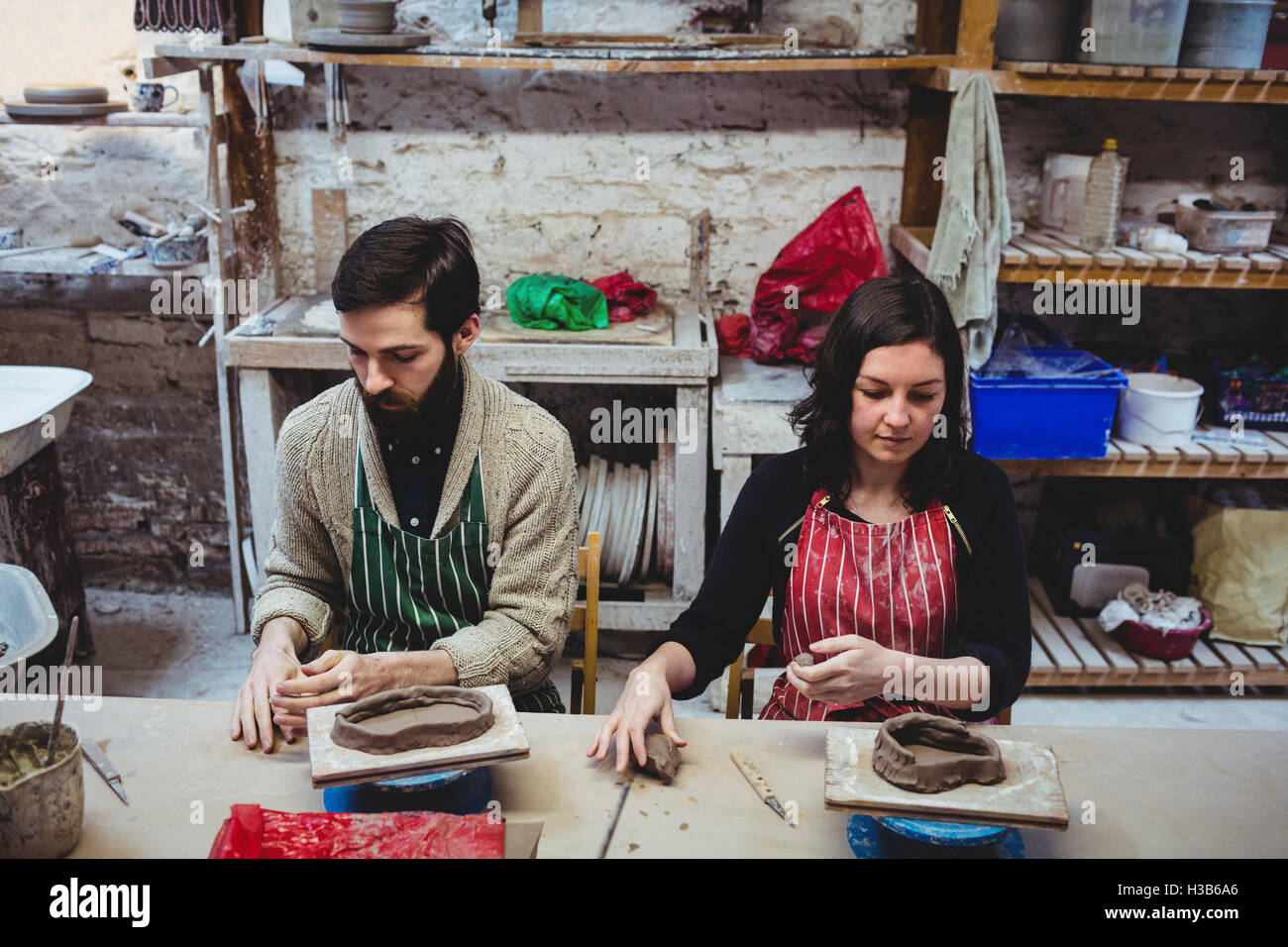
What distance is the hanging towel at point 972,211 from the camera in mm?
3322

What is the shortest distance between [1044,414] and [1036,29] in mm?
1203

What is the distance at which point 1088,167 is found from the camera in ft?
12.1

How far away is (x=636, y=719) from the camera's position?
1847 millimetres

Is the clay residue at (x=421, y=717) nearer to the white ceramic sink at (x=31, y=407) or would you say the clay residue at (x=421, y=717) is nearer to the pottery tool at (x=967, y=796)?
the pottery tool at (x=967, y=796)

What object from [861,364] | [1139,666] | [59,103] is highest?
[59,103]

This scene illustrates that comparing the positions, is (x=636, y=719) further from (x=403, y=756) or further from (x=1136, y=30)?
(x=1136, y=30)

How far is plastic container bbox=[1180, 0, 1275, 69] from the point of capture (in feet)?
11.0

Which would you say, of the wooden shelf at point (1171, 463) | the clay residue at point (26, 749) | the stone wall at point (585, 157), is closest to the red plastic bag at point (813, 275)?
the stone wall at point (585, 157)

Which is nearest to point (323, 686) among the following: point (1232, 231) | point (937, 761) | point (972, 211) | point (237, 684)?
point (937, 761)

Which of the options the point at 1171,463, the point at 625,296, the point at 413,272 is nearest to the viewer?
the point at 413,272

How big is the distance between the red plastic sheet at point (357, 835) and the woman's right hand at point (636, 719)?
313 millimetres

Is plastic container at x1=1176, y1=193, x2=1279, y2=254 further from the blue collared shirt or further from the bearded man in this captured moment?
the blue collared shirt

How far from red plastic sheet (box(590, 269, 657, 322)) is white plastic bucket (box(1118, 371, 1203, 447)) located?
169 centimetres

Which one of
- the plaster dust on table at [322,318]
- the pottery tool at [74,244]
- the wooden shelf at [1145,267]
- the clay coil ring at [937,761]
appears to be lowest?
the clay coil ring at [937,761]
